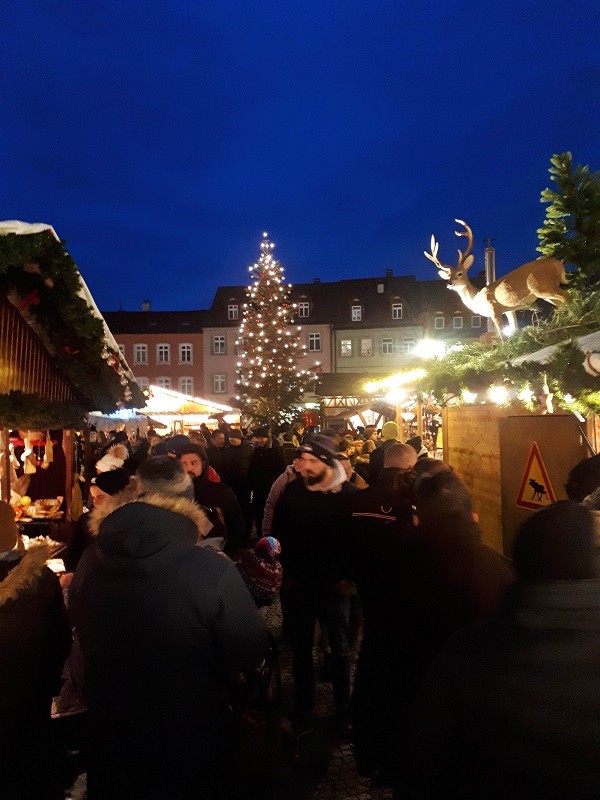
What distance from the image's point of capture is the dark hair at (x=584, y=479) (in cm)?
412

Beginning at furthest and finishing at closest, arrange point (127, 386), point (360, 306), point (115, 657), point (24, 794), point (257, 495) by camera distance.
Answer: point (360, 306) < point (257, 495) < point (127, 386) < point (24, 794) < point (115, 657)

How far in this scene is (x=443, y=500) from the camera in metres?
2.90

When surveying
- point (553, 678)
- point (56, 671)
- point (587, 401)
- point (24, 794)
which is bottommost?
point (24, 794)

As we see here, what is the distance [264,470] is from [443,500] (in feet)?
21.3

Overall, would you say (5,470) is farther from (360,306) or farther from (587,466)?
(360,306)

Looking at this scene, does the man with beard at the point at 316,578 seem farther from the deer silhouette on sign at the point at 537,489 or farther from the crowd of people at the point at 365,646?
the deer silhouette on sign at the point at 537,489

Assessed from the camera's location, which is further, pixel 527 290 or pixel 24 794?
pixel 527 290

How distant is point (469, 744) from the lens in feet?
5.27

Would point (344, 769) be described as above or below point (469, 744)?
below

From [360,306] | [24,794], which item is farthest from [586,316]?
[360,306]

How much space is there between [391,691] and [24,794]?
173 centimetres

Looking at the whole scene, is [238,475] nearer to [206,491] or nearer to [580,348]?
[206,491]

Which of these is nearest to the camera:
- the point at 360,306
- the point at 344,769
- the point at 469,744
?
the point at 469,744

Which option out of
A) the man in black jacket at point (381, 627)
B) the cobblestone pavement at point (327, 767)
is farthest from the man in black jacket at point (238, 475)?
the man in black jacket at point (381, 627)
